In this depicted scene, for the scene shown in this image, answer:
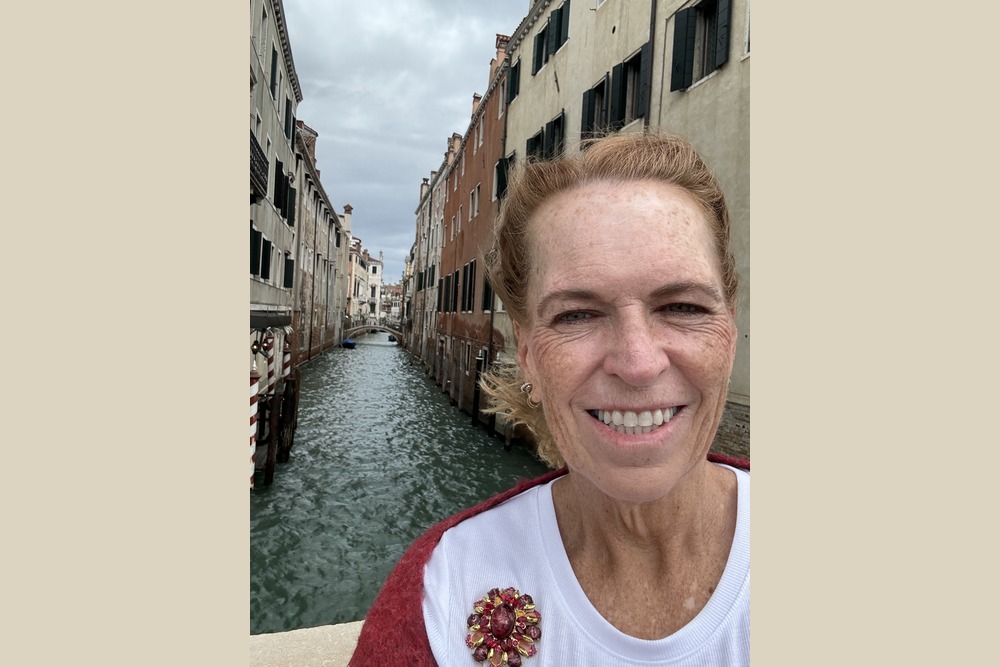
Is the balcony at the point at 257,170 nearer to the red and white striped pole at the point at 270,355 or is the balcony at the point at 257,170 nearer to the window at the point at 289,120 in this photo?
the red and white striped pole at the point at 270,355

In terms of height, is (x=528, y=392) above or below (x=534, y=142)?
below

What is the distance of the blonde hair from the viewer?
1.05 m

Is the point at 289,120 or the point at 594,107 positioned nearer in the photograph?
the point at 594,107

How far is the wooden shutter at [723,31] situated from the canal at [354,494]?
737 centimetres

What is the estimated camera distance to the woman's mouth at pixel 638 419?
934 millimetres

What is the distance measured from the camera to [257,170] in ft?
32.7

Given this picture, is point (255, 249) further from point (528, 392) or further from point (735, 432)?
point (528, 392)

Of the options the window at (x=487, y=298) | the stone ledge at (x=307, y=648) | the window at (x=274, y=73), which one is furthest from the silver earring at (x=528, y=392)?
the window at (x=274, y=73)

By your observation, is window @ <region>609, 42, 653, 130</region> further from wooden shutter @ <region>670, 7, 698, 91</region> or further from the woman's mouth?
the woman's mouth

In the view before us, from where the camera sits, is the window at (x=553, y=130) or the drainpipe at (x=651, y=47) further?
the window at (x=553, y=130)

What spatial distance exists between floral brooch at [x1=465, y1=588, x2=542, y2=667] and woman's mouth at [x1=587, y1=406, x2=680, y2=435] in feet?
1.30

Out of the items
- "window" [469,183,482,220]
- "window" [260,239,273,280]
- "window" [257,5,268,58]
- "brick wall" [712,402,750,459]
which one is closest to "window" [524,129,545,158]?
"window" [469,183,482,220]

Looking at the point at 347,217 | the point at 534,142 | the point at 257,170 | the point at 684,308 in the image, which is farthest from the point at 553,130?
the point at 347,217

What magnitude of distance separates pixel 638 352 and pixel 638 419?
0.12 m
